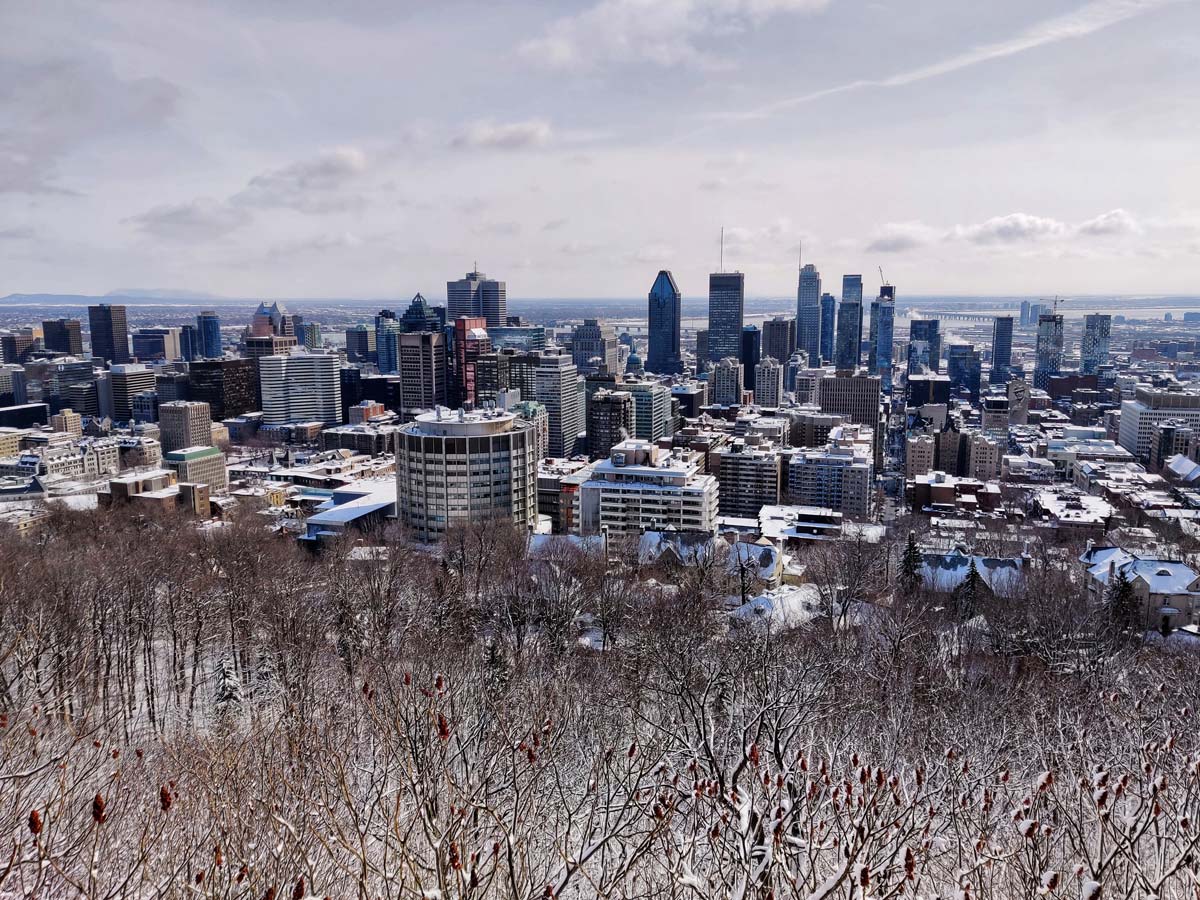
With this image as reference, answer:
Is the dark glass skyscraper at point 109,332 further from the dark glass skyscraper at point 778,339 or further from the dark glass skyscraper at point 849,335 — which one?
the dark glass skyscraper at point 849,335

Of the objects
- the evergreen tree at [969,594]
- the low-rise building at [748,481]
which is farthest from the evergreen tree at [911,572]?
the low-rise building at [748,481]

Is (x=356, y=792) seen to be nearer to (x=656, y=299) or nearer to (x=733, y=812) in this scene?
(x=733, y=812)

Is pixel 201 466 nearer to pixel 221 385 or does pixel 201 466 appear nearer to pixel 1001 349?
pixel 221 385

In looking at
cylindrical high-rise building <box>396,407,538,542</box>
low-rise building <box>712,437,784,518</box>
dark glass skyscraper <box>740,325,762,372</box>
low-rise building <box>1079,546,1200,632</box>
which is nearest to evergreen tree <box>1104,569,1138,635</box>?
low-rise building <box>1079,546,1200,632</box>

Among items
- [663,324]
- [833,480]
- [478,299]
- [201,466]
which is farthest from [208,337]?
[833,480]

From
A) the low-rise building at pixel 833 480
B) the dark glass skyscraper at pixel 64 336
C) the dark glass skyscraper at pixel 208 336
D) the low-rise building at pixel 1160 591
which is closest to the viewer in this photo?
the low-rise building at pixel 1160 591
